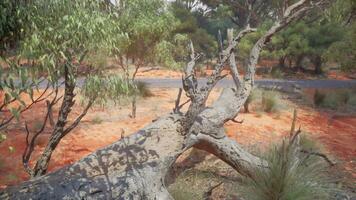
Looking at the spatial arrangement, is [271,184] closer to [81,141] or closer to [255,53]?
[255,53]

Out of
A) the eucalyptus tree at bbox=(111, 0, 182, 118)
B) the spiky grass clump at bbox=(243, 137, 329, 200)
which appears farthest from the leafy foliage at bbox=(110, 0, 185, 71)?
the spiky grass clump at bbox=(243, 137, 329, 200)

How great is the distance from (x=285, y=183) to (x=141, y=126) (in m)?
6.01

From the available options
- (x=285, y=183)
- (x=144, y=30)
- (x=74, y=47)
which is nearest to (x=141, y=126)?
(x=144, y=30)

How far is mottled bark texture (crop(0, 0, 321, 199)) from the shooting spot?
3.97m

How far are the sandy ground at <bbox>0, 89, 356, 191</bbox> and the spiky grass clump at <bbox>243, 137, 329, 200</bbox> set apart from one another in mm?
2427

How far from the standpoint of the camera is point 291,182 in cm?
425

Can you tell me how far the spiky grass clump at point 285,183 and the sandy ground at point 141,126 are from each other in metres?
2.43

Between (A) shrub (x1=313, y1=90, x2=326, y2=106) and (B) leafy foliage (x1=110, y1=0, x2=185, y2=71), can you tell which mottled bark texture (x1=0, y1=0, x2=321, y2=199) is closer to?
(B) leafy foliage (x1=110, y1=0, x2=185, y2=71)

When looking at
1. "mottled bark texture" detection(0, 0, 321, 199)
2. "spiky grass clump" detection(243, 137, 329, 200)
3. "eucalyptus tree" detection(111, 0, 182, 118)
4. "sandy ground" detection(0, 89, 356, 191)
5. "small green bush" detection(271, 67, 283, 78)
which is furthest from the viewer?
"small green bush" detection(271, 67, 283, 78)

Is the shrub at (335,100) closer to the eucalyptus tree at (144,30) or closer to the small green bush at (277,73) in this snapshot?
the eucalyptus tree at (144,30)

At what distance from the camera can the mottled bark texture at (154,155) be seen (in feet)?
13.0

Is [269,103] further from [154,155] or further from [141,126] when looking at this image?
[154,155]

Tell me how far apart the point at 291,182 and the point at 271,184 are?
0.23 m

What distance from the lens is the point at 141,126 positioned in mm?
9797
